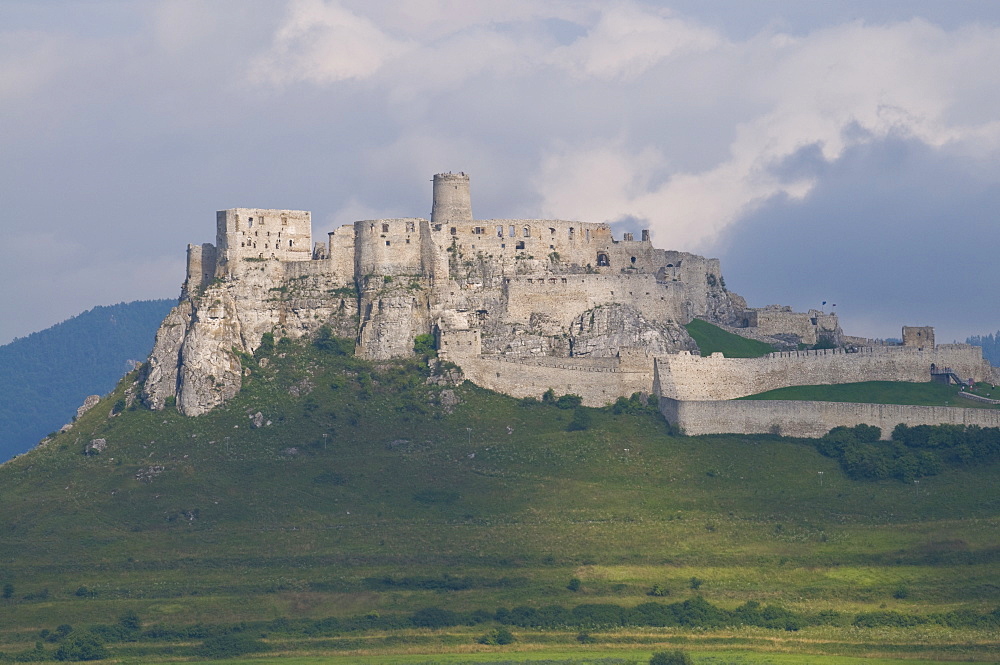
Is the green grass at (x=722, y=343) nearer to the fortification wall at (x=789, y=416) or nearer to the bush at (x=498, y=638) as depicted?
the fortification wall at (x=789, y=416)

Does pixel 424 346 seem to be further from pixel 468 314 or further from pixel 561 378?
pixel 561 378

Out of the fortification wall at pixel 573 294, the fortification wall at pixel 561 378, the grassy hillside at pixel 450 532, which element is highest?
the fortification wall at pixel 573 294

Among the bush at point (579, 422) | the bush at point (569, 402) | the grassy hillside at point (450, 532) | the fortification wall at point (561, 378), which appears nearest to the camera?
the grassy hillside at point (450, 532)

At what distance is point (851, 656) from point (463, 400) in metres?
32.0

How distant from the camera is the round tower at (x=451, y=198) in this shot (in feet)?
420

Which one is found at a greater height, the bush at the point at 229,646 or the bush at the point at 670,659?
the bush at the point at 229,646

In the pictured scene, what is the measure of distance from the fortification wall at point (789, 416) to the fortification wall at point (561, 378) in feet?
15.6

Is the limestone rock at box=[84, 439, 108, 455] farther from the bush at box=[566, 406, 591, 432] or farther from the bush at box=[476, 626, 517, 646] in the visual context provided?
the bush at box=[476, 626, 517, 646]

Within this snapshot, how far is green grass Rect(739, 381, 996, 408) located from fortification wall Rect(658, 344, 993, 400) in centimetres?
70

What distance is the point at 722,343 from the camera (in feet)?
421

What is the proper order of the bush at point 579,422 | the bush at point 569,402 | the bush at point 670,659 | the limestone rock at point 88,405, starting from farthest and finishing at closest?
the limestone rock at point 88,405 < the bush at point 569,402 < the bush at point 579,422 < the bush at point 670,659

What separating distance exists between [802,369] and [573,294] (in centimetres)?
1515

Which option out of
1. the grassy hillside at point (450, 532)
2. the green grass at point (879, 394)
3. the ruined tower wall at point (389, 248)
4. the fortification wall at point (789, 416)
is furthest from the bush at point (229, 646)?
the green grass at point (879, 394)

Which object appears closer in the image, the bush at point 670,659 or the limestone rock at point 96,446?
the bush at point 670,659
